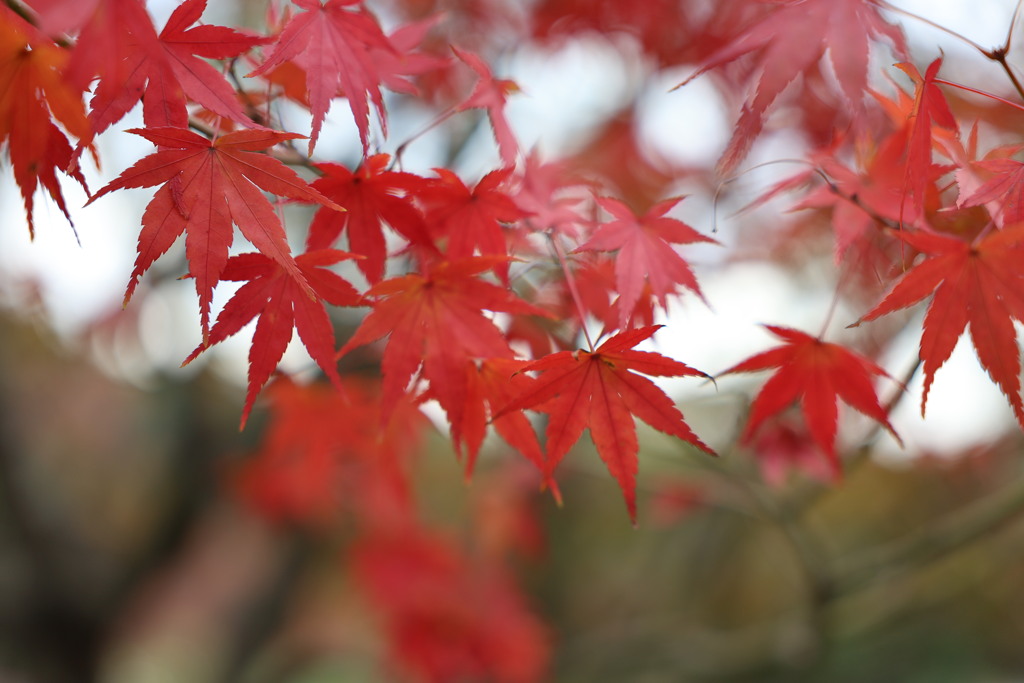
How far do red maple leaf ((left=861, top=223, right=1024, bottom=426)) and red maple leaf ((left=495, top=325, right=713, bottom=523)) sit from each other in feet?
0.63

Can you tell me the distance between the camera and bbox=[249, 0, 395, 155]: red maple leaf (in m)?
0.58

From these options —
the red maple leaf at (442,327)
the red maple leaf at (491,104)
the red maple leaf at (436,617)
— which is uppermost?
the red maple leaf at (491,104)

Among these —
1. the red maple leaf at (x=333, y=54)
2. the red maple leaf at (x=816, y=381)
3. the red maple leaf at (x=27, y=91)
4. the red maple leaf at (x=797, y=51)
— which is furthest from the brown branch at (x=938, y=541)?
the red maple leaf at (x=27, y=91)

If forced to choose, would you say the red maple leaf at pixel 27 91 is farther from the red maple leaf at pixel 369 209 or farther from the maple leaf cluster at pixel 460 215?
the red maple leaf at pixel 369 209

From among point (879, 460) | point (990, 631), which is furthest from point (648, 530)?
point (990, 631)

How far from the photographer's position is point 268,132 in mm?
565

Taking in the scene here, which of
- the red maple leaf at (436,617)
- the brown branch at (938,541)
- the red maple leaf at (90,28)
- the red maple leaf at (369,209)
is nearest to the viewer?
the red maple leaf at (90,28)

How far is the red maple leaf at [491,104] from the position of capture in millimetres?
731

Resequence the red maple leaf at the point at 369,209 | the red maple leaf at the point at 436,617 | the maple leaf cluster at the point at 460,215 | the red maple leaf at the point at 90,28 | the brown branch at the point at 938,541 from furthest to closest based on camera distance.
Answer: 1. the red maple leaf at the point at 436,617
2. the brown branch at the point at 938,541
3. the red maple leaf at the point at 369,209
4. the maple leaf cluster at the point at 460,215
5. the red maple leaf at the point at 90,28

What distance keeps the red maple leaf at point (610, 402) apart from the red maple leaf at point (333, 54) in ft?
0.89

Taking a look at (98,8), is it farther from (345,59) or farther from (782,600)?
(782,600)

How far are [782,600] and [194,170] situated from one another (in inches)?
147

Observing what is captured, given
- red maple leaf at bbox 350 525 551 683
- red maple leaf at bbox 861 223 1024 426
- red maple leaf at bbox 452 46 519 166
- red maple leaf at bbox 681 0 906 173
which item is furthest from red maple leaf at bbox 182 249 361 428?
red maple leaf at bbox 350 525 551 683

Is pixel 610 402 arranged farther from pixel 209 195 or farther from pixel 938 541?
pixel 938 541
